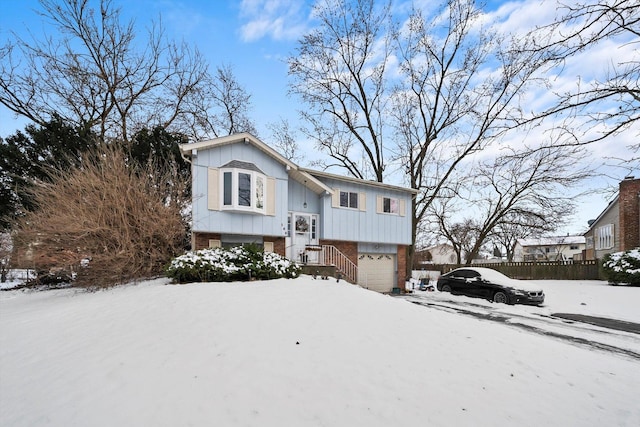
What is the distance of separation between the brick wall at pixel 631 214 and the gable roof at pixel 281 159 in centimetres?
1676

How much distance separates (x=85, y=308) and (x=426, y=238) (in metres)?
29.3

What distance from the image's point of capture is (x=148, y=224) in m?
10.2

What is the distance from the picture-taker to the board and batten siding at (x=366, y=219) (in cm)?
1535

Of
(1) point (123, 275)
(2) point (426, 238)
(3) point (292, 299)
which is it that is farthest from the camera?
(2) point (426, 238)

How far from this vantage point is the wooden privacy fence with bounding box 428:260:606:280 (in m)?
19.6

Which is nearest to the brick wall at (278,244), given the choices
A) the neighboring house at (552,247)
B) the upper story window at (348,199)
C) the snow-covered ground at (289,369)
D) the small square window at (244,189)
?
the small square window at (244,189)

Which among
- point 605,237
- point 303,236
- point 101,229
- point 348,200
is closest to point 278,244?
point 303,236

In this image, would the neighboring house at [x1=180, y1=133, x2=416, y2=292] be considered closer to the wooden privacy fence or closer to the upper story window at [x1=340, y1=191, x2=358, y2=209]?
the upper story window at [x1=340, y1=191, x2=358, y2=209]

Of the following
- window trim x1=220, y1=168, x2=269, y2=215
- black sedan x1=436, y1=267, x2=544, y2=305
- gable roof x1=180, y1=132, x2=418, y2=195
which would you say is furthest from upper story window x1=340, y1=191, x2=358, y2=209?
black sedan x1=436, y1=267, x2=544, y2=305

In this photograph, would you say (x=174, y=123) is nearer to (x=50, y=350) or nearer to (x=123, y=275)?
(x=123, y=275)

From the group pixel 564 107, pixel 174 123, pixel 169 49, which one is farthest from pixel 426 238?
pixel 564 107

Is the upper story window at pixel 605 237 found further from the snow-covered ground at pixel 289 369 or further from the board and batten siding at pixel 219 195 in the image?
the board and batten siding at pixel 219 195

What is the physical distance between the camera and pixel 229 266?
918 centimetres

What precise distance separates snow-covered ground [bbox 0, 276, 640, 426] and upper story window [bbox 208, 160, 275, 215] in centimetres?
562
